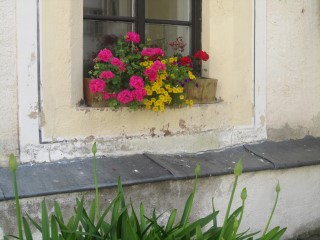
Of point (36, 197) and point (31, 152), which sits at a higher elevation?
point (31, 152)

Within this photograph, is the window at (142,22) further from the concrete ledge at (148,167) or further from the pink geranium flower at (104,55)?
the concrete ledge at (148,167)

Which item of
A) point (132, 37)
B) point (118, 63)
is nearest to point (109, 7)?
point (132, 37)

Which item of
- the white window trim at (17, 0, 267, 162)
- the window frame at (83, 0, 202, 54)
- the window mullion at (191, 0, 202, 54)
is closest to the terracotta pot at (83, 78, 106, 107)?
the white window trim at (17, 0, 267, 162)

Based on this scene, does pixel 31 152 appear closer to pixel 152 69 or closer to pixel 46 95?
pixel 46 95

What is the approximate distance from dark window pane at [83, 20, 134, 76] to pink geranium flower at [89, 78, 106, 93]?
392 millimetres

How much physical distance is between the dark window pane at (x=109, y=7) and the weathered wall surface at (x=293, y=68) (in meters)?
1.25

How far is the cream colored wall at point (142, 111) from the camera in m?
3.95

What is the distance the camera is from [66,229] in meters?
2.60

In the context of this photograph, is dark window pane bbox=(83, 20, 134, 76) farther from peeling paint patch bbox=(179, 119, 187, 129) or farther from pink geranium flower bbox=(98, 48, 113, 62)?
peeling paint patch bbox=(179, 119, 187, 129)

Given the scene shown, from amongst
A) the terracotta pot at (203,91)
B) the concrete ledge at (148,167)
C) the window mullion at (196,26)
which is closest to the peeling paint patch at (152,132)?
the concrete ledge at (148,167)

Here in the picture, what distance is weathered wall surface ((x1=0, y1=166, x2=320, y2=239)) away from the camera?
3.77 meters

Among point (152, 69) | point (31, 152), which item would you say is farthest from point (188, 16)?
point (31, 152)

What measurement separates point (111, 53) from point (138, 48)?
0.35 metres

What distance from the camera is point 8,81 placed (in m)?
3.79
